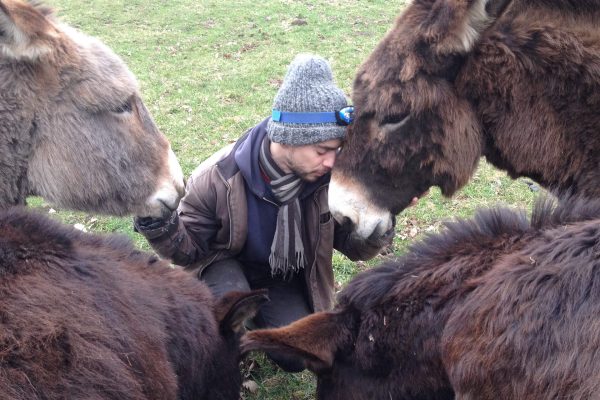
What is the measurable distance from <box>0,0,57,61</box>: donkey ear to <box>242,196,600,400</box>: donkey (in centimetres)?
203

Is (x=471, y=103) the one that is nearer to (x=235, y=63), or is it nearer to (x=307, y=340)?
(x=307, y=340)

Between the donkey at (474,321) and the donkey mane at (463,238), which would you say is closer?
the donkey at (474,321)

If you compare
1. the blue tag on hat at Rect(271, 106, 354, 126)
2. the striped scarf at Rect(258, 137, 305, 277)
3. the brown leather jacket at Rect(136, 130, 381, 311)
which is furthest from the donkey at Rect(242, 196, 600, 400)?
the brown leather jacket at Rect(136, 130, 381, 311)

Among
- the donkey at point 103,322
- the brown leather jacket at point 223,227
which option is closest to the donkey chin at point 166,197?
the brown leather jacket at point 223,227

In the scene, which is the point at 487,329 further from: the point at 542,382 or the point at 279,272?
the point at 279,272

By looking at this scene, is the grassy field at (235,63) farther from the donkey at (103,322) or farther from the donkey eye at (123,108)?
the donkey eye at (123,108)

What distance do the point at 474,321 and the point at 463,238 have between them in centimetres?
47

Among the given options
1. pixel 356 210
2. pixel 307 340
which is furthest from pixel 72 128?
pixel 307 340

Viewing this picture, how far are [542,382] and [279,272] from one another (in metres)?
2.73

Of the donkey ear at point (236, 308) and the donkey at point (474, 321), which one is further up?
the donkey at point (474, 321)

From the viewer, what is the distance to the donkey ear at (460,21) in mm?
A: 3041

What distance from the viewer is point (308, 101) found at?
3.61 metres

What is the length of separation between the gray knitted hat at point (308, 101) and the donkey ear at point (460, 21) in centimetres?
73

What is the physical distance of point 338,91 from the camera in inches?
146
